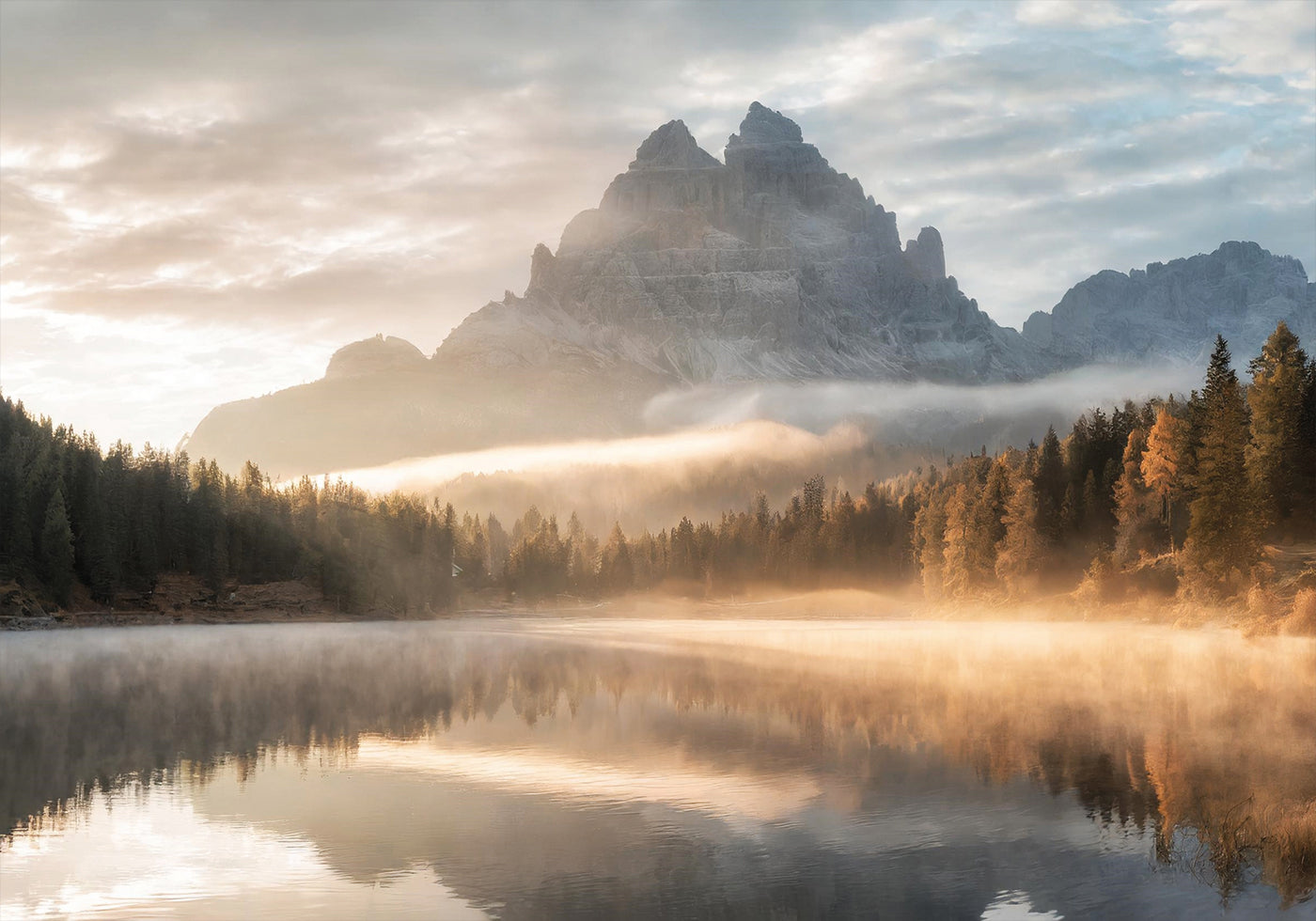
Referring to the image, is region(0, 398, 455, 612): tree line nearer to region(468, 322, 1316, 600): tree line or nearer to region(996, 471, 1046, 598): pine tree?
region(468, 322, 1316, 600): tree line

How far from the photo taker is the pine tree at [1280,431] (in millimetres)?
95250

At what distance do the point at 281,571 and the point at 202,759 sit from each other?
162 meters

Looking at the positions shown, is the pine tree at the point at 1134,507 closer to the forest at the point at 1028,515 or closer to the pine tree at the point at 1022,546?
the forest at the point at 1028,515

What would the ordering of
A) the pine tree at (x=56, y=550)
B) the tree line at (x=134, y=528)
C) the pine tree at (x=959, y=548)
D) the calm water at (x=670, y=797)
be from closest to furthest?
the calm water at (x=670, y=797), the pine tree at (x=56, y=550), the tree line at (x=134, y=528), the pine tree at (x=959, y=548)

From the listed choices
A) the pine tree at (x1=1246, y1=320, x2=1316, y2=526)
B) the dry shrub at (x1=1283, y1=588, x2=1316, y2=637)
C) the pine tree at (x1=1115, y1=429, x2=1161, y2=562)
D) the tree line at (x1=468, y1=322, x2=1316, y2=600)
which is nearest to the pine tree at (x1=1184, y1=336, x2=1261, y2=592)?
the tree line at (x1=468, y1=322, x2=1316, y2=600)

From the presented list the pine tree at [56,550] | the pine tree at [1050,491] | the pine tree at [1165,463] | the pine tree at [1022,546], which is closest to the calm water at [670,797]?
the pine tree at [1165,463]

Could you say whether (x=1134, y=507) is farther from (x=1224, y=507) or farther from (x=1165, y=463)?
(x=1224, y=507)

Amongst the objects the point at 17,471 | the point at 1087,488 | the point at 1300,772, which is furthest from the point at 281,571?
the point at 1300,772

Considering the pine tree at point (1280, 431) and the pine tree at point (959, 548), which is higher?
the pine tree at point (1280, 431)

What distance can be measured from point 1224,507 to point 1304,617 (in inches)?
563

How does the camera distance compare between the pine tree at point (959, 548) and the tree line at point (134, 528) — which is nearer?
the tree line at point (134, 528)

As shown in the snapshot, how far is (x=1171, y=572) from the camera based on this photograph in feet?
350

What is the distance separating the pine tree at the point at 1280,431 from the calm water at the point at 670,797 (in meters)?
42.8

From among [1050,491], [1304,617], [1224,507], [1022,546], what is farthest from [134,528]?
[1304,617]
